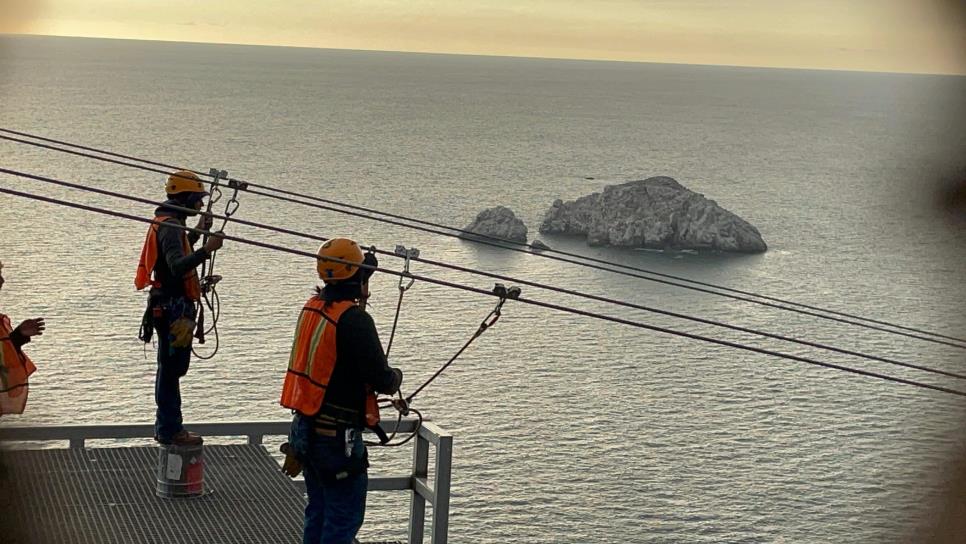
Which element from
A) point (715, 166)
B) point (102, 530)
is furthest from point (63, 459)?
point (715, 166)

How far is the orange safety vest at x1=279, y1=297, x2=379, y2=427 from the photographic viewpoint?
7016mm

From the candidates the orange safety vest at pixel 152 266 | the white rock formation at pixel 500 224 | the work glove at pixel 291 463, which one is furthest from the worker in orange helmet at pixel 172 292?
the white rock formation at pixel 500 224

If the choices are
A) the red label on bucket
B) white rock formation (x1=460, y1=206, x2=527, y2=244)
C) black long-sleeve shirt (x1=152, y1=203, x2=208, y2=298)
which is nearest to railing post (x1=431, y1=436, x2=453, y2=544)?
the red label on bucket

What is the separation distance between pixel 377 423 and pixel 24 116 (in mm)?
150987

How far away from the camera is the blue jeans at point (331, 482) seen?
7.25 meters

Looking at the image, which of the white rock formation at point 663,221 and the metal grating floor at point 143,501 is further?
the white rock formation at point 663,221

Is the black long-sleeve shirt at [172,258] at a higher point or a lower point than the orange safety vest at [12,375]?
higher

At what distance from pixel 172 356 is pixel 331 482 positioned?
87.6 inches

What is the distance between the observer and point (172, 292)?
29.8ft

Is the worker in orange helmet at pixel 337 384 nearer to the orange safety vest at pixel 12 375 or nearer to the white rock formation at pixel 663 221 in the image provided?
the orange safety vest at pixel 12 375

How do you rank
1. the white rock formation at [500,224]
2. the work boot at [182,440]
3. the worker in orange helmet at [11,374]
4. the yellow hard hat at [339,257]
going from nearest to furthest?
the worker in orange helmet at [11,374] → the yellow hard hat at [339,257] → the work boot at [182,440] → the white rock formation at [500,224]

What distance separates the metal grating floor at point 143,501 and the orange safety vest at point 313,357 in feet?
6.02

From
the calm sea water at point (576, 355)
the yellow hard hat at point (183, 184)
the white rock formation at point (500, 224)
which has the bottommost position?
the calm sea water at point (576, 355)

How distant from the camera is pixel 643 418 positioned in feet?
182
